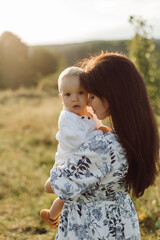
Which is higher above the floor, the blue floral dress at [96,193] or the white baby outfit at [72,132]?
the white baby outfit at [72,132]

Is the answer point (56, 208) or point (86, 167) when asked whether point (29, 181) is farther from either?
point (86, 167)

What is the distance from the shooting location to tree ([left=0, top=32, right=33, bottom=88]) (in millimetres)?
27672

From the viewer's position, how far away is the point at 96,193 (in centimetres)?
182

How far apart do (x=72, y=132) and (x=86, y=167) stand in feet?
0.70

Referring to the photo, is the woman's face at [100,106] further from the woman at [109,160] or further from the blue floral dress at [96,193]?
the blue floral dress at [96,193]

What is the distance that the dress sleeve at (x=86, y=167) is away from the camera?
1726 millimetres

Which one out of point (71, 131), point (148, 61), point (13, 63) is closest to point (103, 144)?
point (71, 131)

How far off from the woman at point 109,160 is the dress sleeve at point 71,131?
0.20ft

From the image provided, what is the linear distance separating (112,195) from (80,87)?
670 millimetres

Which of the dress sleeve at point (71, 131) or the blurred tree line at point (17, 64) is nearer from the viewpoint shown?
the dress sleeve at point (71, 131)

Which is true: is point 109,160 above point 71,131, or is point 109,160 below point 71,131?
below

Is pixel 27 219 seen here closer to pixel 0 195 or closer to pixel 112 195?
pixel 0 195

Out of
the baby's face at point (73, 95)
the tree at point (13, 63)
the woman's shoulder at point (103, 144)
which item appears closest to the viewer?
the woman's shoulder at point (103, 144)

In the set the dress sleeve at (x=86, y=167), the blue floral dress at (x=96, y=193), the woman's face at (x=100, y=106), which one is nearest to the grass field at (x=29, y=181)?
the blue floral dress at (x=96, y=193)
